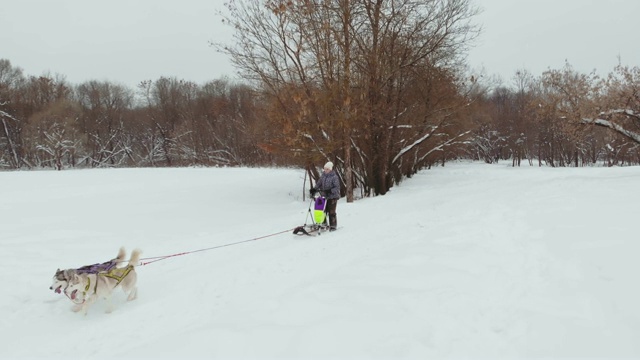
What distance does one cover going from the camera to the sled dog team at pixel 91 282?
17.4ft

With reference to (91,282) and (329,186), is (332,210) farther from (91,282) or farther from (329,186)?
(91,282)

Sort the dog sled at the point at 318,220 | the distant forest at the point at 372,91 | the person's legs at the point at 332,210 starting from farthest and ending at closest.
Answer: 1. the distant forest at the point at 372,91
2. the person's legs at the point at 332,210
3. the dog sled at the point at 318,220

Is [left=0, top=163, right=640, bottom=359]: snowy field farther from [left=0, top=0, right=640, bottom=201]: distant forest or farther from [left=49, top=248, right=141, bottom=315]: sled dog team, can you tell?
[left=0, top=0, right=640, bottom=201]: distant forest

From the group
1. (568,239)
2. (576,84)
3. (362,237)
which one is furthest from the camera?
(576,84)

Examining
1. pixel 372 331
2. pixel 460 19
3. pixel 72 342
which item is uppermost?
pixel 460 19

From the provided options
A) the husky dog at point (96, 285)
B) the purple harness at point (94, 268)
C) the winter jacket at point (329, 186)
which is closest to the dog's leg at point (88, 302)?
the husky dog at point (96, 285)

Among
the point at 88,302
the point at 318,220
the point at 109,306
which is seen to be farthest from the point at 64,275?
the point at 318,220

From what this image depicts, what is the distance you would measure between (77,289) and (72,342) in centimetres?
83

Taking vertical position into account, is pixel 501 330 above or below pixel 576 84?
below

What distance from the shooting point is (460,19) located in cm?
1711

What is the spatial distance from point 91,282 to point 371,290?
4422 mm

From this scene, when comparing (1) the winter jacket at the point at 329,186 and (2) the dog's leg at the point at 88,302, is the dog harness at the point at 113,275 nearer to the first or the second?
(2) the dog's leg at the point at 88,302

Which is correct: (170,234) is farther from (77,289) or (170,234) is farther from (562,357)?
(562,357)

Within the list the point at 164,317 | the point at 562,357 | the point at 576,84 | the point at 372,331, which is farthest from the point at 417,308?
the point at 576,84
